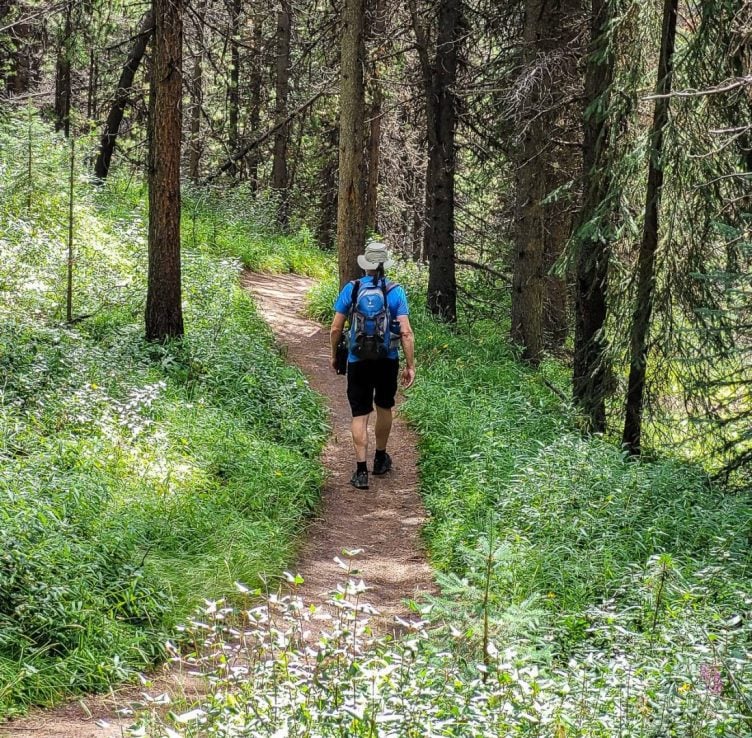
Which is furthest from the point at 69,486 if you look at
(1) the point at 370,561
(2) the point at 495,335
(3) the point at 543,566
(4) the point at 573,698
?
(2) the point at 495,335

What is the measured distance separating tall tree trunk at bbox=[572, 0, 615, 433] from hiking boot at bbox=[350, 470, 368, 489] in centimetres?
285

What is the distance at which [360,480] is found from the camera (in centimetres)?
880

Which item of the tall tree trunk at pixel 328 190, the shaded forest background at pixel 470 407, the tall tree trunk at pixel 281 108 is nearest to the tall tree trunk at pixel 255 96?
the tall tree trunk at pixel 281 108

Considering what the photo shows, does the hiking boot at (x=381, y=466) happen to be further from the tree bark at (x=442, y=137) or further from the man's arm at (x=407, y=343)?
the tree bark at (x=442, y=137)

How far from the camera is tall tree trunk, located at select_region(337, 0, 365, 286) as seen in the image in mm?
12547

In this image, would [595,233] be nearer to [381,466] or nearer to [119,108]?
[381,466]

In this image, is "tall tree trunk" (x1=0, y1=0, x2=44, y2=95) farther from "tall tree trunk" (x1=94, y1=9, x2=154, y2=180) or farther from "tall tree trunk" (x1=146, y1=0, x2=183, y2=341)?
"tall tree trunk" (x1=146, y1=0, x2=183, y2=341)

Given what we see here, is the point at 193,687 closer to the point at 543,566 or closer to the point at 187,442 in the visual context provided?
the point at 543,566

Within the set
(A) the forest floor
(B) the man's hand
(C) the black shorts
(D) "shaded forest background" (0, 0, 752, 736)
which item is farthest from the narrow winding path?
(B) the man's hand

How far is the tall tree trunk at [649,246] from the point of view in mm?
8703

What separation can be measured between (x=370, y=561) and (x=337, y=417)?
4.07 meters

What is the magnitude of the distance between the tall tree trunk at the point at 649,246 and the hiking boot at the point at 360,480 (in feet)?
8.83

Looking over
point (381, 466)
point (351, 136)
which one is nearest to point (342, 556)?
point (381, 466)

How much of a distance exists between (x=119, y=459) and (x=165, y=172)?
453 cm
